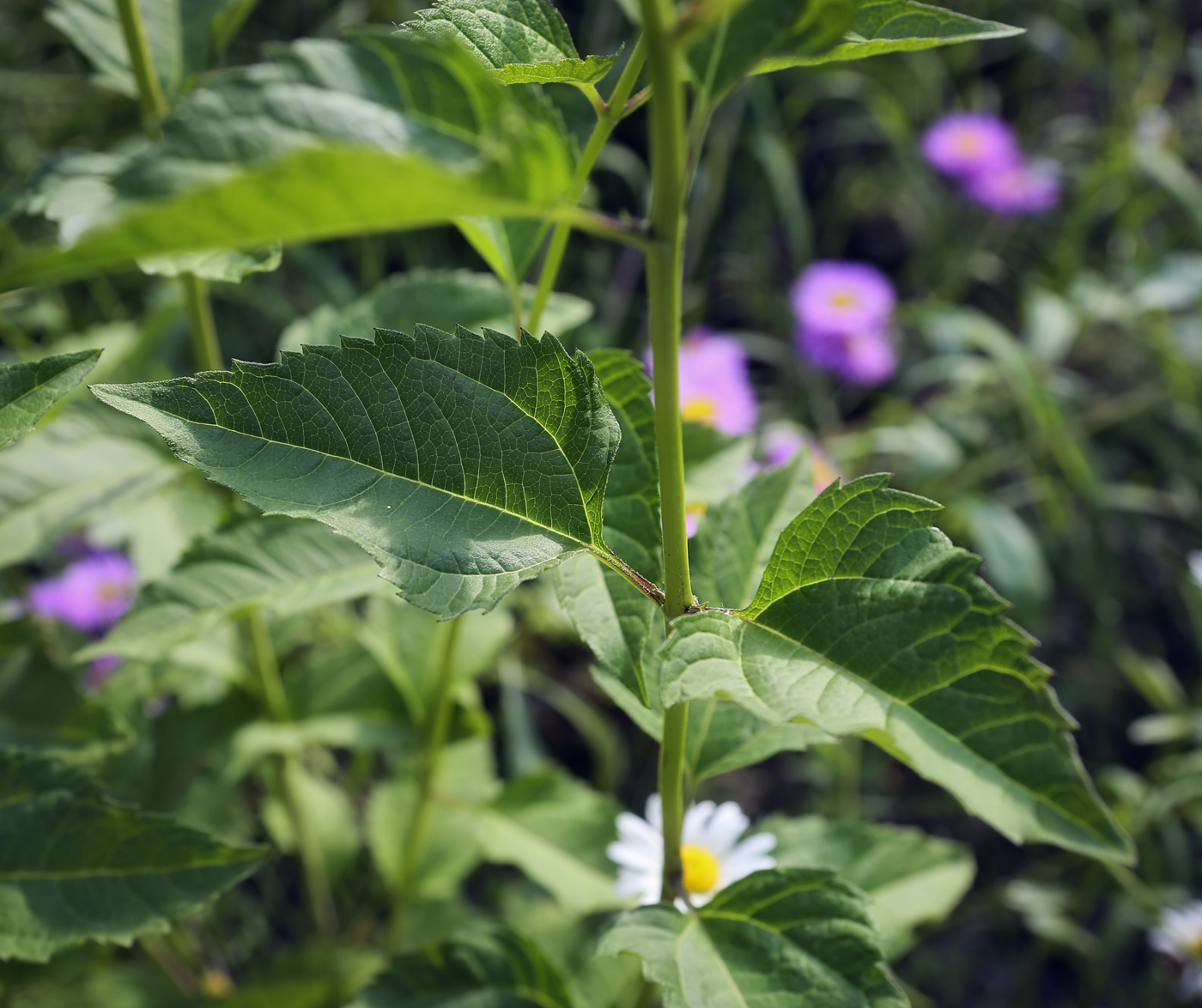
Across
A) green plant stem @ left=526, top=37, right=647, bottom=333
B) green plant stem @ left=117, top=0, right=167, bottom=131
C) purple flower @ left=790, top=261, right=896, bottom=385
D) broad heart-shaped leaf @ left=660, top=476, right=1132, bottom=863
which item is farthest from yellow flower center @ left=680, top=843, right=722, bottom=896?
purple flower @ left=790, top=261, right=896, bottom=385

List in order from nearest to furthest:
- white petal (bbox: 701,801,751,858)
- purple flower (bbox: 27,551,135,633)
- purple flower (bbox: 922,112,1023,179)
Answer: white petal (bbox: 701,801,751,858)
purple flower (bbox: 27,551,135,633)
purple flower (bbox: 922,112,1023,179)

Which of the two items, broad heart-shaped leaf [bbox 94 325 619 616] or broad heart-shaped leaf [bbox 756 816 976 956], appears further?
broad heart-shaped leaf [bbox 756 816 976 956]

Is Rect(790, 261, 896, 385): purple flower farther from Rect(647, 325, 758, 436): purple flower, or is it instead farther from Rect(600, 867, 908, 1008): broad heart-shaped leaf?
Rect(600, 867, 908, 1008): broad heart-shaped leaf

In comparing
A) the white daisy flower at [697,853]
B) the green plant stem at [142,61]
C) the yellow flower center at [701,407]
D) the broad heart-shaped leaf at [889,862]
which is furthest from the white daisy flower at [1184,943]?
the green plant stem at [142,61]

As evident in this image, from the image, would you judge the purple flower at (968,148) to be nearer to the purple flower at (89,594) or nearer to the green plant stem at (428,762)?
the green plant stem at (428,762)

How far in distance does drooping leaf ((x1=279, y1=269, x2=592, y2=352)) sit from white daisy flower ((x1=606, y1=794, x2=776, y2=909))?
370 mm

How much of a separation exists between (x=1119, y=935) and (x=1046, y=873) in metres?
0.13

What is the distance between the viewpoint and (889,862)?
76 cm

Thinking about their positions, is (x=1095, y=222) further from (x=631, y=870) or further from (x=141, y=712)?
(x=141, y=712)

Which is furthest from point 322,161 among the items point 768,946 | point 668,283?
point 768,946

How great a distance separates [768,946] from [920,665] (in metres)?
0.17

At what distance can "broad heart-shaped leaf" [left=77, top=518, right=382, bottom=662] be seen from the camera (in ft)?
1.98

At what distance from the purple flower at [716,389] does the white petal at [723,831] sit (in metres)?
0.65

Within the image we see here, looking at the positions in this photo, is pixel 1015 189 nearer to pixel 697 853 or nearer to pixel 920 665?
pixel 697 853
